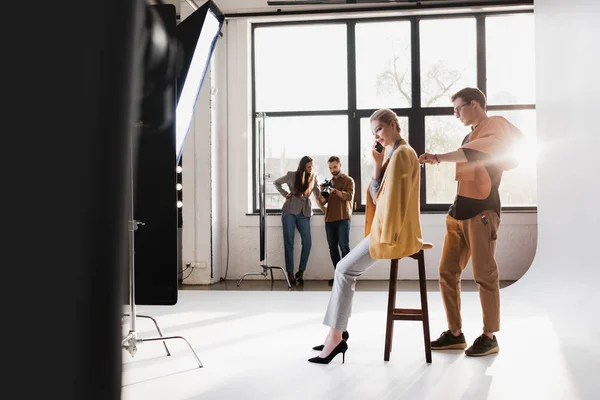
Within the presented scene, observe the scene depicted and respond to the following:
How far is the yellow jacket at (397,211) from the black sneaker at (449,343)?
0.69 m

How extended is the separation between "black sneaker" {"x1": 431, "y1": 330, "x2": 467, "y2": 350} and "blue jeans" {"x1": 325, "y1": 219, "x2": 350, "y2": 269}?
2946mm

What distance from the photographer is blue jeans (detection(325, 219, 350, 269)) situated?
20.2 feet

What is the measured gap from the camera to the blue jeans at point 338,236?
616cm

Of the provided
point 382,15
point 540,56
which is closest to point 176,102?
point 540,56

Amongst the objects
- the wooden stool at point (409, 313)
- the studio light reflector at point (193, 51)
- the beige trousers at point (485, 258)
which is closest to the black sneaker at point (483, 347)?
the beige trousers at point (485, 258)

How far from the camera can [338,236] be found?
6.20m

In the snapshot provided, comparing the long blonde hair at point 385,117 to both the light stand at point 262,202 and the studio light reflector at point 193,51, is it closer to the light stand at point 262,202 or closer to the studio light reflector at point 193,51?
the studio light reflector at point 193,51

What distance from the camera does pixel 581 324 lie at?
3627 mm

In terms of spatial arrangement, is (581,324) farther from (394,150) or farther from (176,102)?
(176,102)

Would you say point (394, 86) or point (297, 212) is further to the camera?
point (394, 86)

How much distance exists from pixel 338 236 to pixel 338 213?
0.27 metres

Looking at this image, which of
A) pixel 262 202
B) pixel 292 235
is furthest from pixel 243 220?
pixel 292 235

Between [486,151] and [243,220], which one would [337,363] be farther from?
[243,220]

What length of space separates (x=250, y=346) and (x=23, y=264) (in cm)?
334
